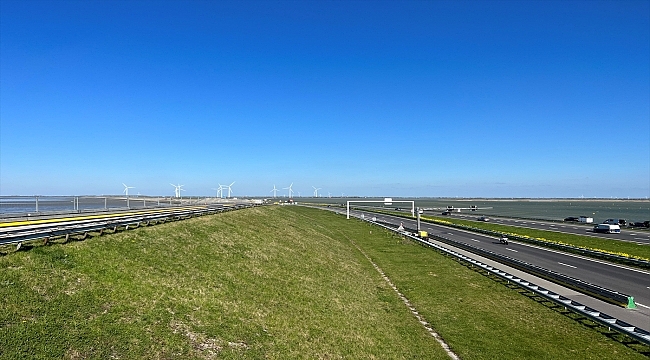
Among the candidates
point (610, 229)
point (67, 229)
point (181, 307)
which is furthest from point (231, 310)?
point (610, 229)

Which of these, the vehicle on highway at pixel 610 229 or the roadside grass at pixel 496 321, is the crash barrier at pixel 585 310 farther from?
the vehicle on highway at pixel 610 229

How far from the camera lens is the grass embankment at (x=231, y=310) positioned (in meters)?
13.8

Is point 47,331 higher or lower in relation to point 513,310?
higher

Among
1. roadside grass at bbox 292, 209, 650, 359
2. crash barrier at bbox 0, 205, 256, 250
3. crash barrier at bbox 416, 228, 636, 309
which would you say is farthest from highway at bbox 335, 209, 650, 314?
crash barrier at bbox 0, 205, 256, 250

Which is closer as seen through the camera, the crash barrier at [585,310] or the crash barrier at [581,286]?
the crash barrier at [585,310]

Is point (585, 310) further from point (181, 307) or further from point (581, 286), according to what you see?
point (181, 307)

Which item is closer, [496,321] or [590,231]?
[496,321]

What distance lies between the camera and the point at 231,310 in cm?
1945

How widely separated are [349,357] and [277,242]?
82.0 ft

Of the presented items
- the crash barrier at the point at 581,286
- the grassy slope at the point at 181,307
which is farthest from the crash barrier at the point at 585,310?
the grassy slope at the point at 181,307

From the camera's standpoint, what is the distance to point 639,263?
133ft

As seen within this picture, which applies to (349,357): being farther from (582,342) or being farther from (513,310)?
(513,310)

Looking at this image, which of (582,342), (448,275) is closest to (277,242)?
(448,275)

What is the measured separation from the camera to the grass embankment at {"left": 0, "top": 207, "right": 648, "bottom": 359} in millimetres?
13750
